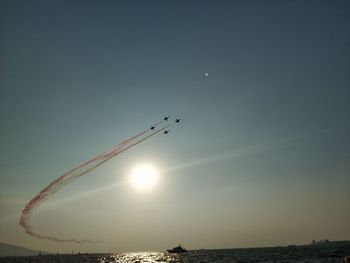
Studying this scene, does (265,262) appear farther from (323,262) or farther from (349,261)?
(349,261)

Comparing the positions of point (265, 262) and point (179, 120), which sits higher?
point (179, 120)

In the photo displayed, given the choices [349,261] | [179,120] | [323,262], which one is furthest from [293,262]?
[349,261]

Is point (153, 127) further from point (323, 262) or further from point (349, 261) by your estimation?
point (349, 261)

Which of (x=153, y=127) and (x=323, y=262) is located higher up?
(x=153, y=127)

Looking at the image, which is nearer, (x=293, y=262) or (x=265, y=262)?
(x=293, y=262)

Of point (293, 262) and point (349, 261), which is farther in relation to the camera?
point (293, 262)

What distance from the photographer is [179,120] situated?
88375mm

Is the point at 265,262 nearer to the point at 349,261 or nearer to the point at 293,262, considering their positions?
the point at 293,262

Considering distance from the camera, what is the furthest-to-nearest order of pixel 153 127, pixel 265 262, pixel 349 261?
pixel 265 262 → pixel 153 127 → pixel 349 261

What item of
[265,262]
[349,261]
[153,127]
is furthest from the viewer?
[265,262]

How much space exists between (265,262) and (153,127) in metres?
50.9

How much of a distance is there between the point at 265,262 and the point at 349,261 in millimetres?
79321

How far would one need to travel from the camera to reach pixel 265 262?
9938cm

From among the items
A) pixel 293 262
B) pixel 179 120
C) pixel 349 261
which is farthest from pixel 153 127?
pixel 349 261
